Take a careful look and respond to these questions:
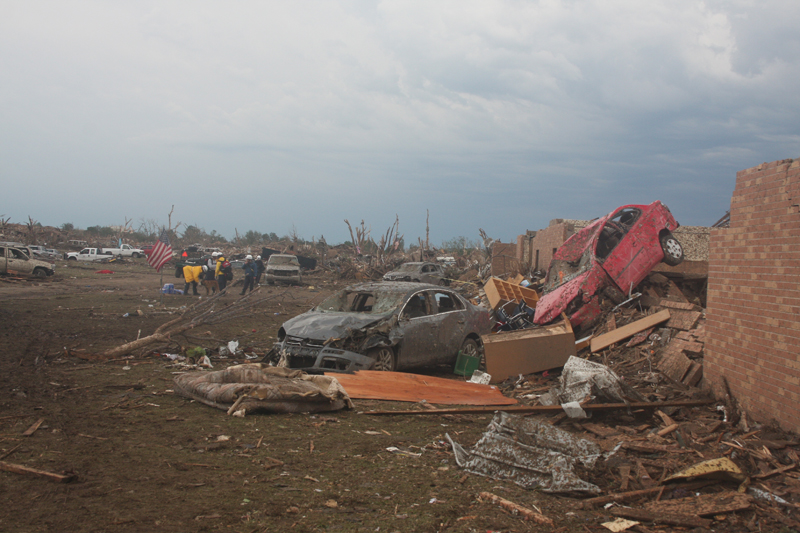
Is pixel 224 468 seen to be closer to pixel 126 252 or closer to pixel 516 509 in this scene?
pixel 516 509

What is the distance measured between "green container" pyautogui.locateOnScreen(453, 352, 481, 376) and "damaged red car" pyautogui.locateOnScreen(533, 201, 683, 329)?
2.51 m

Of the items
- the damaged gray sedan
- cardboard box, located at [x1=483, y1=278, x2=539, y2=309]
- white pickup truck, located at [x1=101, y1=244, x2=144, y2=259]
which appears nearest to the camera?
the damaged gray sedan

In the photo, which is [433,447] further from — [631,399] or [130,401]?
[130,401]

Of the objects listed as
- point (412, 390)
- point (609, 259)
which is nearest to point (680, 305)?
point (609, 259)

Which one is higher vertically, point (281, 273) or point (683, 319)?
point (683, 319)

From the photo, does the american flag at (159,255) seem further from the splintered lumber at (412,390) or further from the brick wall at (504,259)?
the brick wall at (504,259)

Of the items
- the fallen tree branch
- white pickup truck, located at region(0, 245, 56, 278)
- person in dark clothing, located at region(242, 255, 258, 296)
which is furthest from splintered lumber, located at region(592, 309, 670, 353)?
white pickup truck, located at region(0, 245, 56, 278)

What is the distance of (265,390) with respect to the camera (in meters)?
5.87

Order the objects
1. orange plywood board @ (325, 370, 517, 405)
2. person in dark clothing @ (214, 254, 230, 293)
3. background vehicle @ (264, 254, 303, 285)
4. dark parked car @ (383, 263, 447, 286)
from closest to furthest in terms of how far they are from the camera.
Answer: orange plywood board @ (325, 370, 517, 405), person in dark clothing @ (214, 254, 230, 293), dark parked car @ (383, 263, 447, 286), background vehicle @ (264, 254, 303, 285)

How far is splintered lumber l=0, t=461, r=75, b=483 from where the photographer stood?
3.56 metres

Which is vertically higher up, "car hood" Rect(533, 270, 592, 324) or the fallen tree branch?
"car hood" Rect(533, 270, 592, 324)

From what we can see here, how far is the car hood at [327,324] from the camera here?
25.3 feet

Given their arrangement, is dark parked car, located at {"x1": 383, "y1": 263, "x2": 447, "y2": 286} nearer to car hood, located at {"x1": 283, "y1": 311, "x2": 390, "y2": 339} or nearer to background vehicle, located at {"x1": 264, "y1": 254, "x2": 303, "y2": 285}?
background vehicle, located at {"x1": 264, "y1": 254, "x2": 303, "y2": 285}

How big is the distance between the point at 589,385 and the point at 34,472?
527 centimetres
